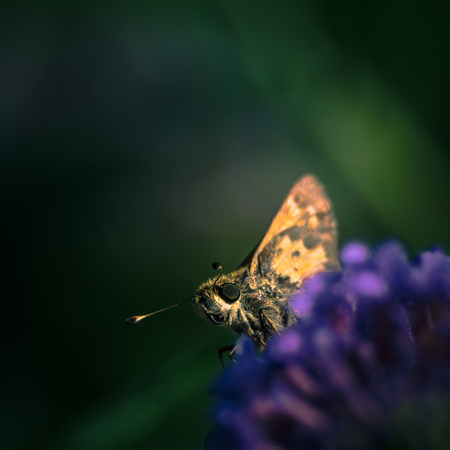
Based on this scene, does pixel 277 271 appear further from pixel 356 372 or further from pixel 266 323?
pixel 356 372

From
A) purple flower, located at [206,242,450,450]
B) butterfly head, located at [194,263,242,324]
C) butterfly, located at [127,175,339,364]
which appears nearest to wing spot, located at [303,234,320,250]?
butterfly, located at [127,175,339,364]

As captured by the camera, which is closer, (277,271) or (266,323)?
(266,323)

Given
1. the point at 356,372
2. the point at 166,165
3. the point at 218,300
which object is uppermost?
the point at 166,165

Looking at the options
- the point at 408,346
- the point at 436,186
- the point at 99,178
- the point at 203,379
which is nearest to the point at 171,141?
the point at 99,178

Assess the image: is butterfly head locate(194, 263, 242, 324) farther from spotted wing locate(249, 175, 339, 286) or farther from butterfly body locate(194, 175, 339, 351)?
spotted wing locate(249, 175, 339, 286)

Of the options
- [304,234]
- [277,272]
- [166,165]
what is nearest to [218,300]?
[277,272]

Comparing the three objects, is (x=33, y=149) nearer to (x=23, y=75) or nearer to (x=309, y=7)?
(x=23, y=75)

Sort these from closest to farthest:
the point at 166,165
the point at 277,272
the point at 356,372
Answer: the point at 356,372, the point at 277,272, the point at 166,165
